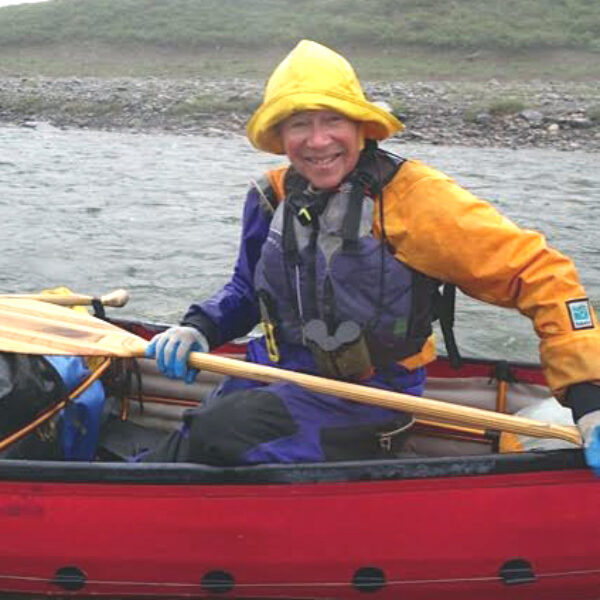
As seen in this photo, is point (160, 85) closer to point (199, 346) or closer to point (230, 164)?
point (230, 164)

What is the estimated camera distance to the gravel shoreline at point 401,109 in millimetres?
17953

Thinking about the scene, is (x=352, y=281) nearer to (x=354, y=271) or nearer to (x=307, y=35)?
(x=354, y=271)

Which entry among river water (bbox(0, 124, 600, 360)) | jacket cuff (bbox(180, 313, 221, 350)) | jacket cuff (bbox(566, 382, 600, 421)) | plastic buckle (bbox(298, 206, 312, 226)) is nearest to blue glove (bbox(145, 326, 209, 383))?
jacket cuff (bbox(180, 313, 221, 350))

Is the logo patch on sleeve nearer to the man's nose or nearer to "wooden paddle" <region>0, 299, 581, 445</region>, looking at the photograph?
"wooden paddle" <region>0, 299, 581, 445</region>

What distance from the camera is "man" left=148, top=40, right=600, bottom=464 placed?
9.47ft

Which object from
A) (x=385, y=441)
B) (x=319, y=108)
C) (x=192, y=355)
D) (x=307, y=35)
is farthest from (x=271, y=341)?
(x=307, y=35)

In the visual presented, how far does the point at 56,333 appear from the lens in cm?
369

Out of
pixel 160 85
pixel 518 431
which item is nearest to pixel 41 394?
pixel 518 431

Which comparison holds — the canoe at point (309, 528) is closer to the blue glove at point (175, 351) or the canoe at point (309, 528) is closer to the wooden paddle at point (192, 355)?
the wooden paddle at point (192, 355)

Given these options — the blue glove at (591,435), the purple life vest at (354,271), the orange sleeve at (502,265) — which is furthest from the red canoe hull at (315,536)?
the purple life vest at (354,271)

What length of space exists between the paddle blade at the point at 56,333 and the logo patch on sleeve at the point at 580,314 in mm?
1535

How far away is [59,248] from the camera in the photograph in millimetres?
9578

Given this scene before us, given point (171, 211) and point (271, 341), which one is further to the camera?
point (171, 211)

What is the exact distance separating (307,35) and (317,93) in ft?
144
